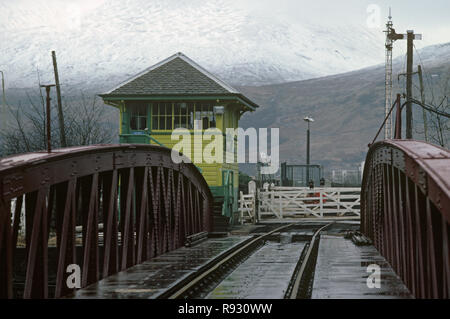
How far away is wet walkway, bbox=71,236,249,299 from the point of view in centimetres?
1130

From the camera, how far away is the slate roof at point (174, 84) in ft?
110

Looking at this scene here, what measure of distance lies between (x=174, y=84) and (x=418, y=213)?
2569 centimetres

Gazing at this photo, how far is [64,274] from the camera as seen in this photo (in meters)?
11.0

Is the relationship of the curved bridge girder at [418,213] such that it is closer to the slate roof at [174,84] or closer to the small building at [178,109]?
the small building at [178,109]

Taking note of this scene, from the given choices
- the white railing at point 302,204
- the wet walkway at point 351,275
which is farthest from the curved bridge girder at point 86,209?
the white railing at point 302,204

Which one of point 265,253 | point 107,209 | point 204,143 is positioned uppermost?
point 204,143

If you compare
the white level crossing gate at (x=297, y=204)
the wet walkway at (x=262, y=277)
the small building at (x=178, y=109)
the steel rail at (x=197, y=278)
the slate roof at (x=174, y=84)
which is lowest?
the wet walkway at (x=262, y=277)

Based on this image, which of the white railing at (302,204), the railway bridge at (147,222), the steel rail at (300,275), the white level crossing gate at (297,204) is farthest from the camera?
the white railing at (302,204)

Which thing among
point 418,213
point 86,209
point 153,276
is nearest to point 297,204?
point 153,276

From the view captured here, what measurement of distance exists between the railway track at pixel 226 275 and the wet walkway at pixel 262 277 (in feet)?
0.45

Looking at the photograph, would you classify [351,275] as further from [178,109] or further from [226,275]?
[178,109]

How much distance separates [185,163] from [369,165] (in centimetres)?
475

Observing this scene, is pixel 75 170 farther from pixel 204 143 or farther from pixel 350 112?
pixel 350 112
